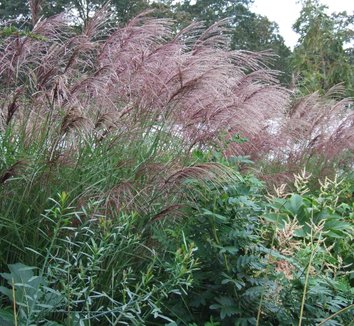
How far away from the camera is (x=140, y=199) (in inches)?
111

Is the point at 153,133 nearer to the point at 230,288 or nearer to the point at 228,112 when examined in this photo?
the point at 228,112

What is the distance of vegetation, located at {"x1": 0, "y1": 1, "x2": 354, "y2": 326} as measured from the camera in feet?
7.57

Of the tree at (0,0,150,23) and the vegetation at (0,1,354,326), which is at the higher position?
the tree at (0,0,150,23)

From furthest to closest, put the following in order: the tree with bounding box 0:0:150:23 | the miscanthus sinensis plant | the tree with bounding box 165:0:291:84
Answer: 1. the tree with bounding box 165:0:291:84
2. the tree with bounding box 0:0:150:23
3. the miscanthus sinensis plant

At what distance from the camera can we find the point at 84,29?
138 inches

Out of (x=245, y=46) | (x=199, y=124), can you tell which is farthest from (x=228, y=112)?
(x=245, y=46)

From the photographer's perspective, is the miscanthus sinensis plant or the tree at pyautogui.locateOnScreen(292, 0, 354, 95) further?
the tree at pyautogui.locateOnScreen(292, 0, 354, 95)

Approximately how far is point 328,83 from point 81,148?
492 inches

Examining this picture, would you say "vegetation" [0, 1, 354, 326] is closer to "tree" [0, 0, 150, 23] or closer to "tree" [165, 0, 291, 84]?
"tree" [0, 0, 150, 23]

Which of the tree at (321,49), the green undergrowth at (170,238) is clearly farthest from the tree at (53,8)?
the tree at (321,49)

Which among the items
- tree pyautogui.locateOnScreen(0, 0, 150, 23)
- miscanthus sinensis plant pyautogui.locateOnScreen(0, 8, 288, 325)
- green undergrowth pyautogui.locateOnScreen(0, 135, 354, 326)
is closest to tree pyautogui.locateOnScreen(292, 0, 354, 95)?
tree pyautogui.locateOnScreen(0, 0, 150, 23)

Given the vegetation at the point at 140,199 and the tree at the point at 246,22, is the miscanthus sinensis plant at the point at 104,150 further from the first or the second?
the tree at the point at 246,22

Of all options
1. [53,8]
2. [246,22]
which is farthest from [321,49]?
[246,22]

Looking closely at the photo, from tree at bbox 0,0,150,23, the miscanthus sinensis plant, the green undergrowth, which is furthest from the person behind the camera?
tree at bbox 0,0,150,23
